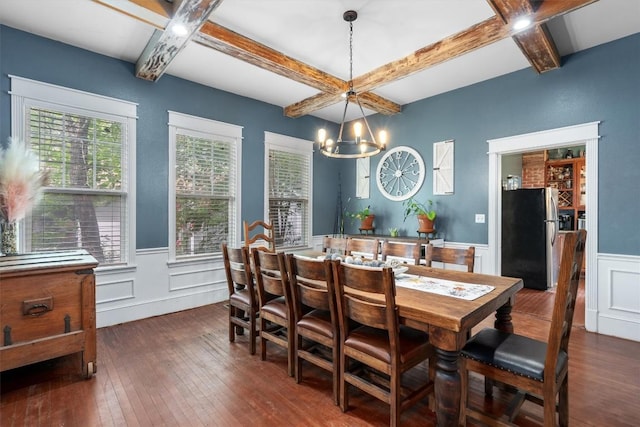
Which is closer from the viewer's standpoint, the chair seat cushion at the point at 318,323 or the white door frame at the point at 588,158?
the chair seat cushion at the point at 318,323

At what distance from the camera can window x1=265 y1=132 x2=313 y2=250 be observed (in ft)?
15.9

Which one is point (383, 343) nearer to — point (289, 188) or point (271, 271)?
point (271, 271)

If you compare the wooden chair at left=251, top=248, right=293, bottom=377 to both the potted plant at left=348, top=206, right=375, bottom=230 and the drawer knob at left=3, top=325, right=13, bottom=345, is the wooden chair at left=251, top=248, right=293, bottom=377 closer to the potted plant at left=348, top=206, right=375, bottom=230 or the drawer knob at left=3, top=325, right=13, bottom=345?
the drawer knob at left=3, top=325, right=13, bottom=345

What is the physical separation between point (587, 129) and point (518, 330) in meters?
2.29

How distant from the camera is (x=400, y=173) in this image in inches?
195

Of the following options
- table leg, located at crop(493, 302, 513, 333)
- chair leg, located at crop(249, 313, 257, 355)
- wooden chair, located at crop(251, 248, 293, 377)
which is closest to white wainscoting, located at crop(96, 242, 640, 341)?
chair leg, located at crop(249, 313, 257, 355)

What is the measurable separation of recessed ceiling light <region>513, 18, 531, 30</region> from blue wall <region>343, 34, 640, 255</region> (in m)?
1.44

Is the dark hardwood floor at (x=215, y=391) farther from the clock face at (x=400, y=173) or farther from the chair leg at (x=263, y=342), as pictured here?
the clock face at (x=400, y=173)

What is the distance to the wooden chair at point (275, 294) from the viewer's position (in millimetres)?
2242

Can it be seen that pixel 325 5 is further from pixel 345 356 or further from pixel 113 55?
pixel 345 356

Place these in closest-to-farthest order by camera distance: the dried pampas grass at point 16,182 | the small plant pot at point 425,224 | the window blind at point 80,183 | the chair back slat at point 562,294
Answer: the chair back slat at point 562,294
the dried pampas grass at point 16,182
the window blind at point 80,183
the small plant pot at point 425,224

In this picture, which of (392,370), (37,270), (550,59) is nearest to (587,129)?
(550,59)

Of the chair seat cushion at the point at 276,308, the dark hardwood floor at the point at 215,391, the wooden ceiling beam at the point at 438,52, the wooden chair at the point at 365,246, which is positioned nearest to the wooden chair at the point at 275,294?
the chair seat cushion at the point at 276,308

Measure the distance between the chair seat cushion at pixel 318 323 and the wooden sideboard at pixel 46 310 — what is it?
5.40 ft
